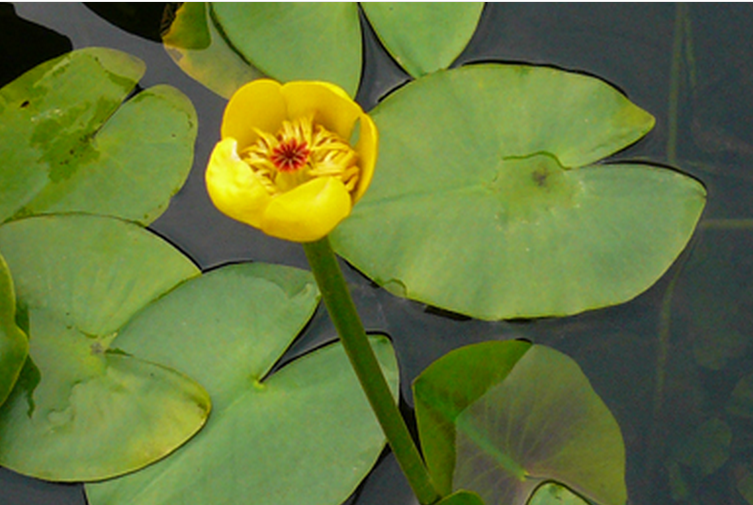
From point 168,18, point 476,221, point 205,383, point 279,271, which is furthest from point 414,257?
point 168,18

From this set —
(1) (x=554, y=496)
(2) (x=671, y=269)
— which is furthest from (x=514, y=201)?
(1) (x=554, y=496)

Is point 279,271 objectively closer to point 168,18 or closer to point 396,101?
point 396,101

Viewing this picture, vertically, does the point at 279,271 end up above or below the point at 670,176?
below

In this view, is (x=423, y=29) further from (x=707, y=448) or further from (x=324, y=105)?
(x=707, y=448)

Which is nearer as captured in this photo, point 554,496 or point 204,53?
point 554,496

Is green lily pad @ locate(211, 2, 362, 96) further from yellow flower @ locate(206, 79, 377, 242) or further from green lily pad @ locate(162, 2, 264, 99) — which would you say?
yellow flower @ locate(206, 79, 377, 242)

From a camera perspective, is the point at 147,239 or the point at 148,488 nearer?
the point at 148,488
